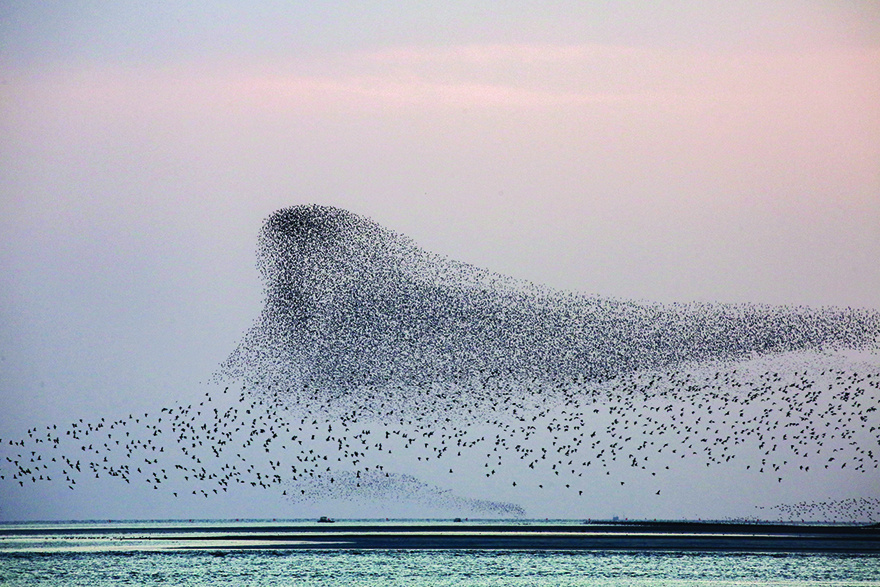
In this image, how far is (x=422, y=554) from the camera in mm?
46438

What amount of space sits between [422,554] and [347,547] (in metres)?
6.30

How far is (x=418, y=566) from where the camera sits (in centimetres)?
4144

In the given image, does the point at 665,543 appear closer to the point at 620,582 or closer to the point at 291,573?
the point at 620,582

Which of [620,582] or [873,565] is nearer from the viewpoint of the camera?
[620,582]

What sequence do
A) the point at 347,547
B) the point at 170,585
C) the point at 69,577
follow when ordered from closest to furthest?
the point at 170,585
the point at 69,577
the point at 347,547

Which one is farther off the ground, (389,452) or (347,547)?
(389,452)

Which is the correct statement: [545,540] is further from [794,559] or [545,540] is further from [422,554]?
[794,559]

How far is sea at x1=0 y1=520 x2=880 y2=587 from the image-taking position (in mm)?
36719

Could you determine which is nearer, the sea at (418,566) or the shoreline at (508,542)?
the sea at (418,566)

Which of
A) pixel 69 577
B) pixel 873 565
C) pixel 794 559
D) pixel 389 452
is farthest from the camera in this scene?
pixel 389 452

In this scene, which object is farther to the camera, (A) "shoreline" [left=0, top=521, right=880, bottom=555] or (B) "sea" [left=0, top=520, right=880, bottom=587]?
(A) "shoreline" [left=0, top=521, right=880, bottom=555]

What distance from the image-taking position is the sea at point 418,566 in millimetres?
36719

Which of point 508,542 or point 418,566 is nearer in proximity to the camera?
point 418,566

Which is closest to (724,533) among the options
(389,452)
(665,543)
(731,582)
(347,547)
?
(665,543)
